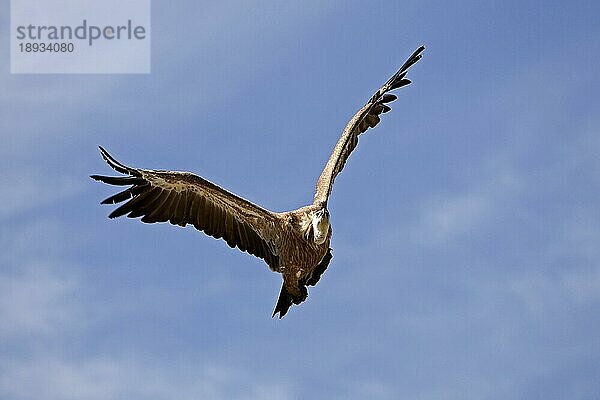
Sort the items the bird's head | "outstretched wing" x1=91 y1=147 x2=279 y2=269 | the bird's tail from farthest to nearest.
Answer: the bird's tail, the bird's head, "outstretched wing" x1=91 y1=147 x2=279 y2=269

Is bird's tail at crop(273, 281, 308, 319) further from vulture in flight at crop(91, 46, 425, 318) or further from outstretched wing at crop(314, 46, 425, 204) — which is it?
outstretched wing at crop(314, 46, 425, 204)

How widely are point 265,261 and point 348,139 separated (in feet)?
11.2

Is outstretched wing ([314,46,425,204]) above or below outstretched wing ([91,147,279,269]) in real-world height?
above

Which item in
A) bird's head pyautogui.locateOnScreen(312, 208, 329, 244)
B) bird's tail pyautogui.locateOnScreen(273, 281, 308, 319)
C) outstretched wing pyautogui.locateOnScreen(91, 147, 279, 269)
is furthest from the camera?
bird's tail pyautogui.locateOnScreen(273, 281, 308, 319)

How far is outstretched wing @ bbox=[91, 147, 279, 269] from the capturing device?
17452mm

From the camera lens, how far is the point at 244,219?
1888 centimetres

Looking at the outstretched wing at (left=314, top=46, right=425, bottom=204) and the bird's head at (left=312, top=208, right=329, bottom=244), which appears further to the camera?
the outstretched wing at (left=314, top=46, right=425, bottom=204)

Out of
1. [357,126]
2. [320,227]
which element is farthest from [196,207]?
[357,126]

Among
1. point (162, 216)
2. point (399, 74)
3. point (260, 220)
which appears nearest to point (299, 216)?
point (260, 220)

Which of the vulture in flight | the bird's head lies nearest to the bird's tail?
the vulture in flight

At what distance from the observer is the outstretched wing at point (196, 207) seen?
17.5 metres

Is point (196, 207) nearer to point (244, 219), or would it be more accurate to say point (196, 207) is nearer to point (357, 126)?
point (244, 219)

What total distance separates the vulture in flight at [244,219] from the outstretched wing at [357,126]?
10 centimetres

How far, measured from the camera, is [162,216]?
18.2 meters
